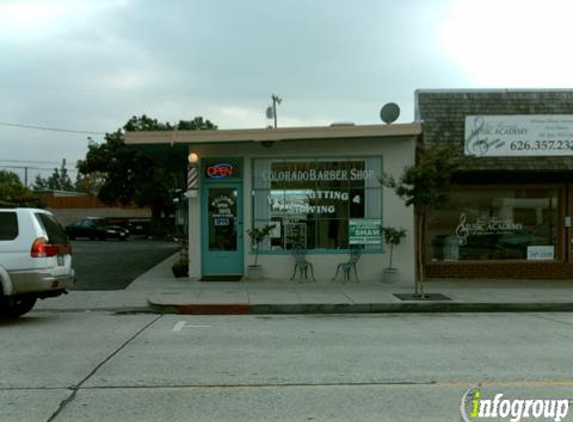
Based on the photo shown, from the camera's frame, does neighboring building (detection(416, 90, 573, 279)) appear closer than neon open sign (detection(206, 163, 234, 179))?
Yes

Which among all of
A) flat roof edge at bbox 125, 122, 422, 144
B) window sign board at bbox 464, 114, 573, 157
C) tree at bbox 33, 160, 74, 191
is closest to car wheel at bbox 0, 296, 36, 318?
flat roof edge at bbox 125, 122, 422, 144

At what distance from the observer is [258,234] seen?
15.8m

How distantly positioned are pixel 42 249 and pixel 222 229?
21.1ft

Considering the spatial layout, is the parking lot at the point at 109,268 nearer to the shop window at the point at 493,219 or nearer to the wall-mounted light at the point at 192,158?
the wall-mounted light at the point at 192,158

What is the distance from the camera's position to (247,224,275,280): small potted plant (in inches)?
622

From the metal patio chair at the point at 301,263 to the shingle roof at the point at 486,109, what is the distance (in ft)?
13.1

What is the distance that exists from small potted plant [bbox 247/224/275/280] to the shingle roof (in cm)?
437

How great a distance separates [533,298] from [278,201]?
6.27 meters

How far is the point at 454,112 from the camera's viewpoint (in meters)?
16.0

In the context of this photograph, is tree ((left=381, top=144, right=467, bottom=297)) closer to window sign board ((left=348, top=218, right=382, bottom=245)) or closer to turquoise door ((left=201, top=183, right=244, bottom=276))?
window sign board ((left=348, top=218, right=382, bottom=245))

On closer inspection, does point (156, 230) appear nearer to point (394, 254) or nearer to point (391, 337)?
point (394, 254)

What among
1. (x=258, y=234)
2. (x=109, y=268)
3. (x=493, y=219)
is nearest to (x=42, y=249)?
(x=258, y=234)

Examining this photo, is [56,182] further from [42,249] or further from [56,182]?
[42,249]

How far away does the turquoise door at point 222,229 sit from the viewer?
1620 centimetres
